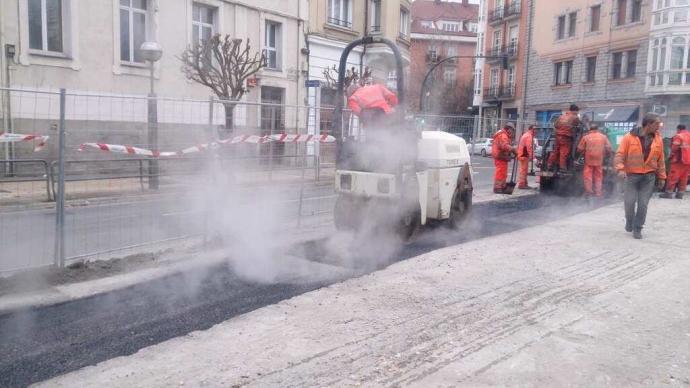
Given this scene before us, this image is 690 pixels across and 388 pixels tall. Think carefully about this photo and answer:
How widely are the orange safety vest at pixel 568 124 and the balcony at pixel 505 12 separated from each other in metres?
33.0

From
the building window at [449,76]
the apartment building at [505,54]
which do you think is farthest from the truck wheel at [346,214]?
the building window at [449,76]

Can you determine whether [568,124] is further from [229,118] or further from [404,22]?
[404,22]

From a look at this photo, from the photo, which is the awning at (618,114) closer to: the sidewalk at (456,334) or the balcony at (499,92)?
the balcony at (499,92)

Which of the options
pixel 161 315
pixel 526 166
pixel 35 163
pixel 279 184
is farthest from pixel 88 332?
pixel 526 166

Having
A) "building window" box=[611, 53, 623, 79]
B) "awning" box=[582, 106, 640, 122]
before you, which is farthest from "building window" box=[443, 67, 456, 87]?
"awning" box=[582, 106, 640, 122]

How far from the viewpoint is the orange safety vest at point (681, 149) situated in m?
12.4

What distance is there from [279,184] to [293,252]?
1353 mm

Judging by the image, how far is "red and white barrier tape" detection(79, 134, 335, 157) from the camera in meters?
6.25

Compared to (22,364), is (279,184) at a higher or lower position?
higher

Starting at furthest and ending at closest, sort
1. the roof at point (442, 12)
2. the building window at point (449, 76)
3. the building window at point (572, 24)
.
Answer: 1. the roof at point (442, 12)
2. the building window at point (449, 76)
3. the building window at point (572, 24)

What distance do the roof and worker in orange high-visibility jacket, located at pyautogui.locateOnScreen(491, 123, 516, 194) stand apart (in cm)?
5535

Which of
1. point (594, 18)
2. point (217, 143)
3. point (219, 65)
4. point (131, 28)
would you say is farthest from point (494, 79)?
point (217, 143)

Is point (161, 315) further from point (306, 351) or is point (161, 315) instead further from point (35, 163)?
point (35, 163)

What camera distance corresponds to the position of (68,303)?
4859 mm
